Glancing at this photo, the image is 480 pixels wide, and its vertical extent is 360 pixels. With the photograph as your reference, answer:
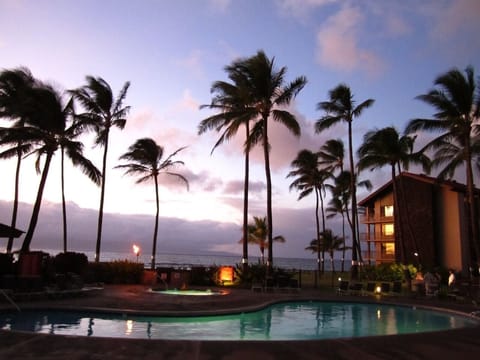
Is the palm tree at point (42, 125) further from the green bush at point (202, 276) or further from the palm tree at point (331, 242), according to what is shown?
the palm tree at point (331, 242)

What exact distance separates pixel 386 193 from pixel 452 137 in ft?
57.1

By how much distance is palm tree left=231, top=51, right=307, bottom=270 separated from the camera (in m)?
24.6

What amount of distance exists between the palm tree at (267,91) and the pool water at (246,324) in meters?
9.47

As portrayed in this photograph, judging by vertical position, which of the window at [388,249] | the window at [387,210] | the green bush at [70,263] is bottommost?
the green bush at [70,263]

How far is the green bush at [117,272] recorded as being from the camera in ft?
78.6

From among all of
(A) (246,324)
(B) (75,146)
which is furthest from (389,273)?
(B) (75,146)

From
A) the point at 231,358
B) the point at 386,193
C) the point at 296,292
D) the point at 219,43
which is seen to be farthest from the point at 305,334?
the point at 386,193

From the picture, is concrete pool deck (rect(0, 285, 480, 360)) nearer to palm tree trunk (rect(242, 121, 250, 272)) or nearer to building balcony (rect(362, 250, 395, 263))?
palm tree trunk (rect(242, 121, 250, 272))

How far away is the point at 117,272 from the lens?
79.2 feet

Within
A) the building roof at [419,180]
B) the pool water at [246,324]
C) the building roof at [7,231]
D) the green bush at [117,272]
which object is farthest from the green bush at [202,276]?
the building roof at [419,180]

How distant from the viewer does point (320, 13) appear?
15.9 m

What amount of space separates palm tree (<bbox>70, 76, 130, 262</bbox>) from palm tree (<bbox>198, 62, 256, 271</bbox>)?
6.38 metres

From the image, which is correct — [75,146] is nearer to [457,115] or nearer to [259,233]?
[457,115]

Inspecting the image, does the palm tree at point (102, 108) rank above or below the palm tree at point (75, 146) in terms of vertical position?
A: above
